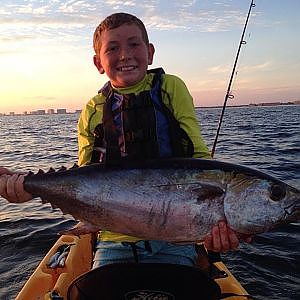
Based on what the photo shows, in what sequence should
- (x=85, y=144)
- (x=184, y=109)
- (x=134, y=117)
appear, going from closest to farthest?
(x=134, y=117), (x=184, y=109), (x=85, y=144)

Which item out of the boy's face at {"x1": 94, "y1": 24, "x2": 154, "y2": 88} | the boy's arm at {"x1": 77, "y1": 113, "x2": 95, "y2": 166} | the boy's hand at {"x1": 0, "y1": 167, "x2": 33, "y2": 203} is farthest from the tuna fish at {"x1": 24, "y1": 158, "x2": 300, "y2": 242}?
the boy's face at {"x1": 94, "y1": 24, "x2": 154, "y2": 88}

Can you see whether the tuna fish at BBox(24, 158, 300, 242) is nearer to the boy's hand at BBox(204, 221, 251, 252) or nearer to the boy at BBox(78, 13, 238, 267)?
the boy's hand at BBox(204, 221, 251, 252)

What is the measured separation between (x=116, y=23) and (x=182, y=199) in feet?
6.79

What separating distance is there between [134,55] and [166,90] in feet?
1.61

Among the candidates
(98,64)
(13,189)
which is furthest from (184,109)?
(13,189)

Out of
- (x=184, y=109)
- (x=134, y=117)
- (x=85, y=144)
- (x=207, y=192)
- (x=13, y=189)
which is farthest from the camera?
(x=85, y=144)

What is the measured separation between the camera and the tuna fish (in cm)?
305

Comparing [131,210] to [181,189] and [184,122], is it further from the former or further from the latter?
[184,122]

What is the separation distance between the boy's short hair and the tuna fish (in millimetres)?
1659

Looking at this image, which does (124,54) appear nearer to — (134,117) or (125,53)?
(125,53)

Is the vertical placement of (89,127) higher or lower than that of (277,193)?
higher

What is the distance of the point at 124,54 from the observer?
4102 mm

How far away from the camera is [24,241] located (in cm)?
911

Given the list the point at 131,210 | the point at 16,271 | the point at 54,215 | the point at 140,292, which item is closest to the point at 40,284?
the point at 140,292
